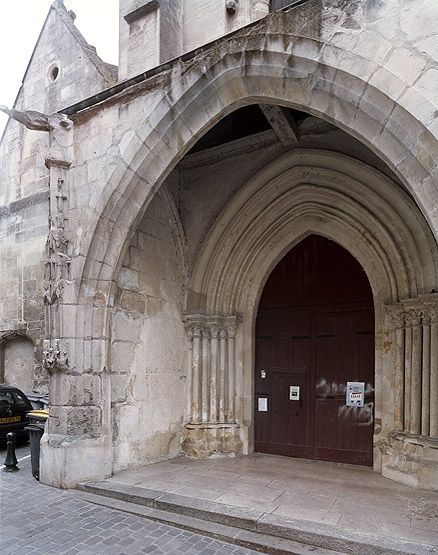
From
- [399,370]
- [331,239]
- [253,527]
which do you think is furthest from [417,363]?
[253,527]

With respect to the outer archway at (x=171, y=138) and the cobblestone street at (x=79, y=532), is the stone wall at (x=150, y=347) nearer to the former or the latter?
the outer archway at (x=171, y=138)

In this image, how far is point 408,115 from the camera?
2.84 metres

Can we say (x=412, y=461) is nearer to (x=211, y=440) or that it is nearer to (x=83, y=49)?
(x=211, y=440)

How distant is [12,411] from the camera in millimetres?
6539

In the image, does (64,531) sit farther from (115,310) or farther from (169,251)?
(169,251)

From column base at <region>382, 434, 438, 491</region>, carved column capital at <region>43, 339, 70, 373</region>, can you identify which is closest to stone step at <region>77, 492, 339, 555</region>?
carved column capital at <region>43, 339, 70, 373</region>

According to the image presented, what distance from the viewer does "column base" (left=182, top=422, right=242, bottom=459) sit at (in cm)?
535

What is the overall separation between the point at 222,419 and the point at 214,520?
1.96 m

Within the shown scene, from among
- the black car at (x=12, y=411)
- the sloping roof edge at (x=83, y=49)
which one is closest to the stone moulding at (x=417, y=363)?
the black car at (x=12, y=411)

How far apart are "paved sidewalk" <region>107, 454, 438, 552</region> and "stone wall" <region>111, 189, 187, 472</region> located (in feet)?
0.96

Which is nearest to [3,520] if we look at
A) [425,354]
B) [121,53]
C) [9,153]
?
[425,354]

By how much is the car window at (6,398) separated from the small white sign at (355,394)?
4943 millimetres

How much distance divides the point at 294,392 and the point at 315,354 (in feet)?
1.80

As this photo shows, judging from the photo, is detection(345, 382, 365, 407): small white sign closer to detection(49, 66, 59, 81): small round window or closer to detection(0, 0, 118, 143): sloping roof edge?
detection(0, 0, 118, 143): sloping roof edge
